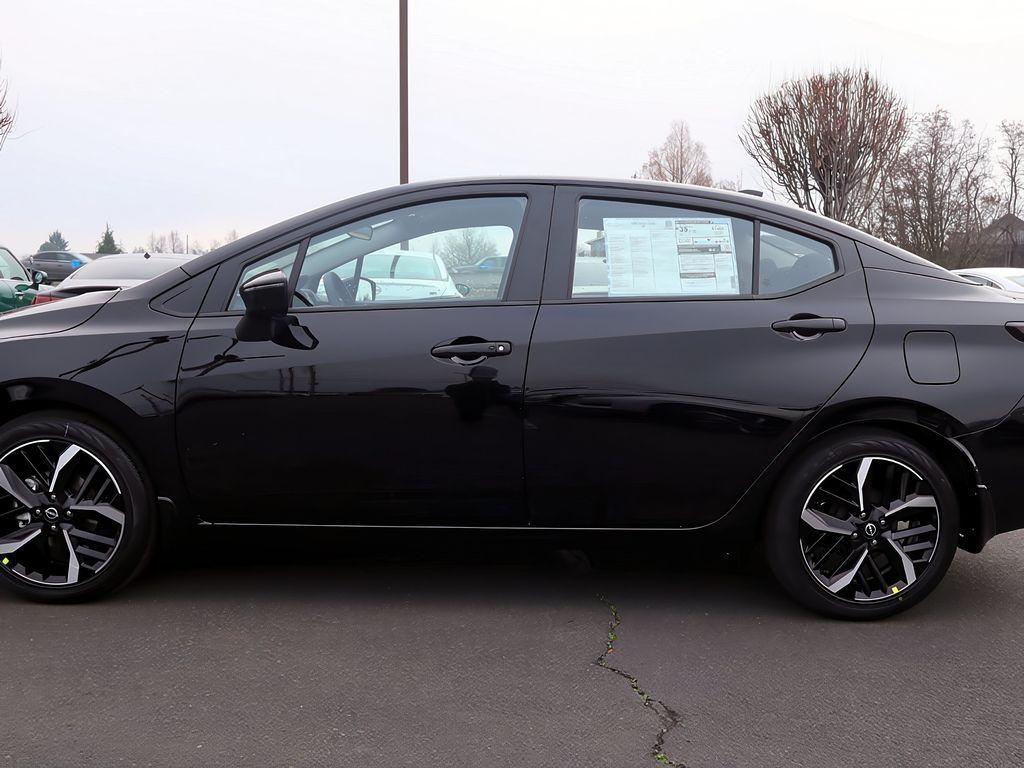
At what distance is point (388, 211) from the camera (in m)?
3.71

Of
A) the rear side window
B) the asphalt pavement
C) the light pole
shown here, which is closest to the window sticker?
the rear side window

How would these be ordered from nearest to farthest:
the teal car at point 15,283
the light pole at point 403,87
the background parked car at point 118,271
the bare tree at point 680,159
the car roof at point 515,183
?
the car roof at point 515,183
the background parked car at point 118,271
the teal car at point 15,283
the light pole at point 403,87
the bare tree at point 680,159

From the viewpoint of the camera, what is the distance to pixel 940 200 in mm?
46281

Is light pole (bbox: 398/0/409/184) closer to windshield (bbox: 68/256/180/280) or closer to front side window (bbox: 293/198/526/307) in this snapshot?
windshield (bbox: 68/256/180/280)

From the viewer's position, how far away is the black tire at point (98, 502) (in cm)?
359

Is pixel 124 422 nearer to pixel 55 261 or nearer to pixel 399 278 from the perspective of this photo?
pixel 399 278

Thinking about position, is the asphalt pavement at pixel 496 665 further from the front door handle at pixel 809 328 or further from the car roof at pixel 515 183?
the car roof at pixel 515 183

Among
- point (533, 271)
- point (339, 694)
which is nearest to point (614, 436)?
point (533, 271)

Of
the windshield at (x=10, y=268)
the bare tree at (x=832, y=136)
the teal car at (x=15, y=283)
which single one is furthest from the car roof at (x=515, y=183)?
the bare tree at (x=832, y=136)

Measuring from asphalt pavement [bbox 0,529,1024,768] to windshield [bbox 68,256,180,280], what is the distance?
7.48 meters

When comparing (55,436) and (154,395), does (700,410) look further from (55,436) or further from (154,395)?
(55,436)

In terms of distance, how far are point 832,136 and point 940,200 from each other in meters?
14.1

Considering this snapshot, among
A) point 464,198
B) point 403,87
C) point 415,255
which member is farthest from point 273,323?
point 403,87

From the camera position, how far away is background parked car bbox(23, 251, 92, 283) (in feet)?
147
